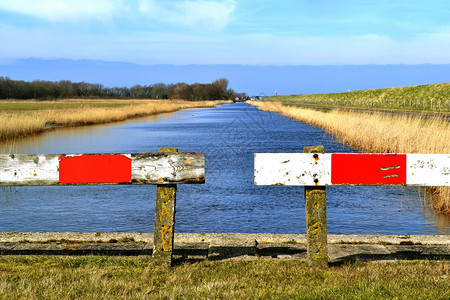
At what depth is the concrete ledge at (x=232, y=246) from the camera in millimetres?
5488

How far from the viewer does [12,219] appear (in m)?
10.2

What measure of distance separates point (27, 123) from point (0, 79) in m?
119

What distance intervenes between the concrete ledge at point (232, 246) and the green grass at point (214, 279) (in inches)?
16.1

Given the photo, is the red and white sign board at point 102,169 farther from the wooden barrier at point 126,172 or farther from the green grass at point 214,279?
the green grass at point 214,279

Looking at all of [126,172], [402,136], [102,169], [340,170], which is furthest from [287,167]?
[402,136]

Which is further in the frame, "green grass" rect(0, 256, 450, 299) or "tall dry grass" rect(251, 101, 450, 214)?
"tall dry grass" rect(251, 101, 450, 214)

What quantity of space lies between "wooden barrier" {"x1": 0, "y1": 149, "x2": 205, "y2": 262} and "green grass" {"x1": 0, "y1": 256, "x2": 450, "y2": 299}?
46 cm

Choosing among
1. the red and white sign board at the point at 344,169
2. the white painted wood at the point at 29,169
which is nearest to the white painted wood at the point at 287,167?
the red and white sign board at the point at 344,169

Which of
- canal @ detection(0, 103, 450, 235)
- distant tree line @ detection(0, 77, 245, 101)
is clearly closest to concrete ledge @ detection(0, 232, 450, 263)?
canal @ detection(0, 103, 450, 235)

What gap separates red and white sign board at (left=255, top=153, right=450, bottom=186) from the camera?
4.98 metres

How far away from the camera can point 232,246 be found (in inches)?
228

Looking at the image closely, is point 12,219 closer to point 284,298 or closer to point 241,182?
point 241,182

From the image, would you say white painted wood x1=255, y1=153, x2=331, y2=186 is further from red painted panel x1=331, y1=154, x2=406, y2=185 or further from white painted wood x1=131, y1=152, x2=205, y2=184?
white painted wood x1=131, y1=152, x2=205, y2=184

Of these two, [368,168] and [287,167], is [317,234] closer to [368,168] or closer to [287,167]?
[287,167]
